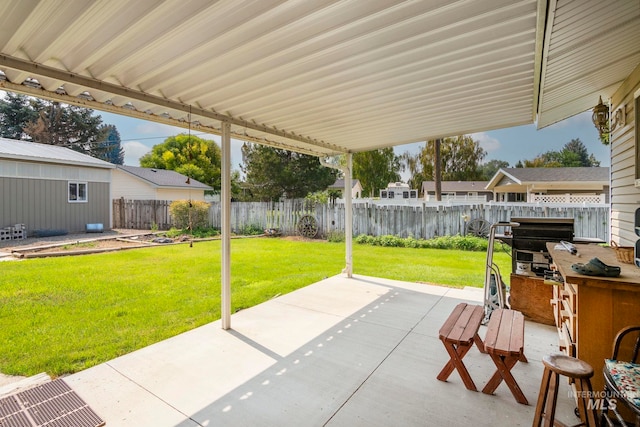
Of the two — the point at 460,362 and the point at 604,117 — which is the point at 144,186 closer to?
the point at 460,362

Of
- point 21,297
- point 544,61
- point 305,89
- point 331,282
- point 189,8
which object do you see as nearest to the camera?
point 189,8

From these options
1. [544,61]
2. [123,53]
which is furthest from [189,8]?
[544,61]

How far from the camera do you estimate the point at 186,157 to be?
76.3 ft

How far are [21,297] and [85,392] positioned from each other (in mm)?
3344

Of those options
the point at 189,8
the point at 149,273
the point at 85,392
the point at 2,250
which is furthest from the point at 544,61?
the point at 2,250

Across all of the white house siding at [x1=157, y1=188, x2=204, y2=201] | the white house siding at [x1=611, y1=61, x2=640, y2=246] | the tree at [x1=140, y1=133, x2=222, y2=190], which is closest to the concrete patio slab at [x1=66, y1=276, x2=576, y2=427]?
the white house siding at [x1=611, y1=61, x2=640, y2=246]

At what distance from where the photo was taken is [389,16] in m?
1.66

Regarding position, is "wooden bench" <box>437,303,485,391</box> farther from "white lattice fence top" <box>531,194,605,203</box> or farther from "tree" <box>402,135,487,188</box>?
"tree" <box>402,135,487,188</box>

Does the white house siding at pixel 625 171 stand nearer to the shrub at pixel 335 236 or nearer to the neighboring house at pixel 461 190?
the shrub at pixel 335 236

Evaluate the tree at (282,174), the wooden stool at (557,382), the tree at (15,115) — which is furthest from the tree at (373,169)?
the wooden stool at (557,382)

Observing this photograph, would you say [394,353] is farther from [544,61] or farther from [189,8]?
[189,8]

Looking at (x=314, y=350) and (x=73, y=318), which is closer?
(x=314, y=350)

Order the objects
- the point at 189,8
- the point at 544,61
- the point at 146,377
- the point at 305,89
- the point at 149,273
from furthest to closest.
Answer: the point at 149,273 < the point at 305,89 < the point at 146,377 < the point at 544,61 < the point at 189,8

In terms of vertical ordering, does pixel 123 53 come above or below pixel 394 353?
above
